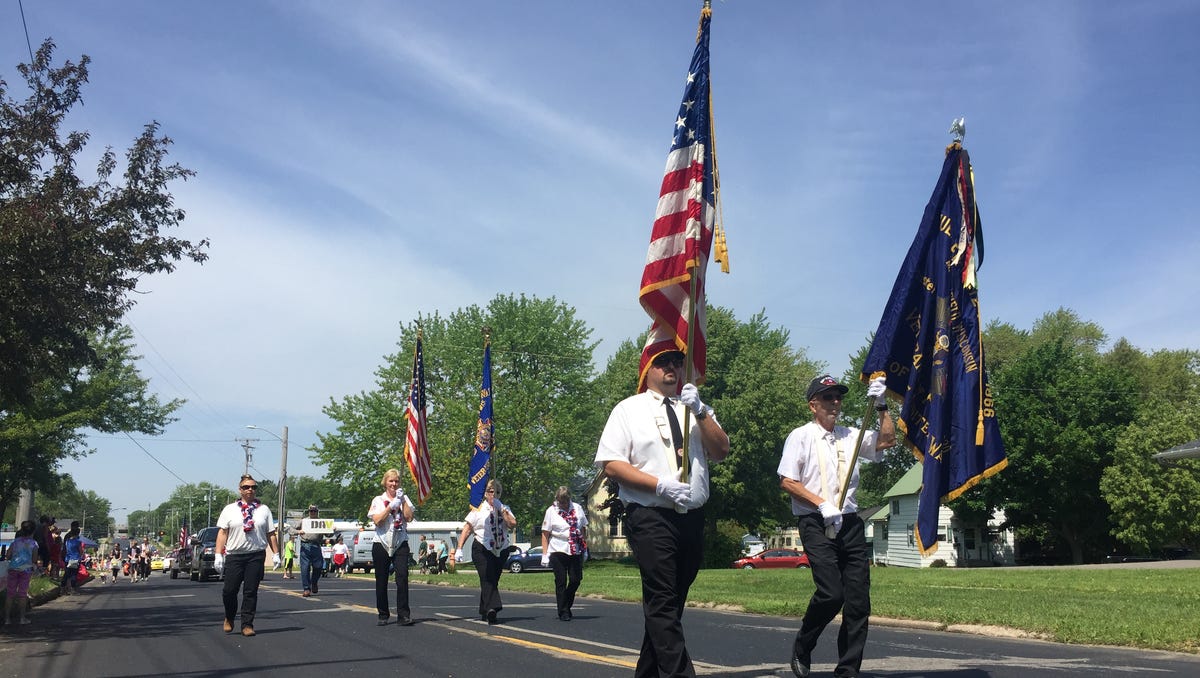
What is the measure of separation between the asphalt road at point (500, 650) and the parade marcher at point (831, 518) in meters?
0.81

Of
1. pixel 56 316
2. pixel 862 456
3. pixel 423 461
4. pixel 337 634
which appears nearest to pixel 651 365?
pixel 862 456

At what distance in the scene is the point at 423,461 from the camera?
2541 centimetres

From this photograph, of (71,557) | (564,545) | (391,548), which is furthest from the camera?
(71,557)

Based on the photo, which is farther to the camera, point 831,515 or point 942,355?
point 942,355

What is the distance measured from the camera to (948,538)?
5769 cm

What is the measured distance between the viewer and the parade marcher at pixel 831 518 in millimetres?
6512

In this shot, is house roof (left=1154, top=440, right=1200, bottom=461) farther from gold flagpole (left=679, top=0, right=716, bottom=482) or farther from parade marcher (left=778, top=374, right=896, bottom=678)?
gold flagpole (left=679, top=0, right=716, bottom=482)

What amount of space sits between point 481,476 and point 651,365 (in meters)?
17.9

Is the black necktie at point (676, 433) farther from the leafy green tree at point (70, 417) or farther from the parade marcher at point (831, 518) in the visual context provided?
the leafy green tree at point (70, 417)

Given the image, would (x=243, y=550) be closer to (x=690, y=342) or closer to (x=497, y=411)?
(x=690, y=342)

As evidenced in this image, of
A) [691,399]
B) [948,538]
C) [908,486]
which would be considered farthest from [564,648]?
[908,486]

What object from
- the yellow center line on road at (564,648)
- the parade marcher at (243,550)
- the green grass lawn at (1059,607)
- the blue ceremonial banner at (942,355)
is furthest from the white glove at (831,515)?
the parade marcher at (243,550)

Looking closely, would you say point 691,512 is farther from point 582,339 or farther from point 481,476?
point 582,339

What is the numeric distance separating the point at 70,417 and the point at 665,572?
3457 centimetres
